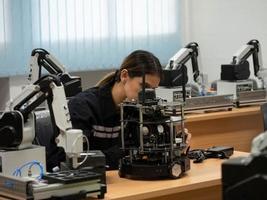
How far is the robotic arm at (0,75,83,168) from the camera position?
225 centimetres

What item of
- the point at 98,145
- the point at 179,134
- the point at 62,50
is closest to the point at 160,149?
the point at 179,134

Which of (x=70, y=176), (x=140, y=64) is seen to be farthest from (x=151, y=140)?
(x=140, y=64)

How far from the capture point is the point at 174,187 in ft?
7.62

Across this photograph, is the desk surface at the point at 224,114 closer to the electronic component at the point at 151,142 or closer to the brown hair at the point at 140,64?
the brown hair at the point at 140,64

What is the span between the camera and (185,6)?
18.9 ft

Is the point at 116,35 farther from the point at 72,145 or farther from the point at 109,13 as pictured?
the point at 72,145

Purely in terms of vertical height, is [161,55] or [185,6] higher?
[185,6]

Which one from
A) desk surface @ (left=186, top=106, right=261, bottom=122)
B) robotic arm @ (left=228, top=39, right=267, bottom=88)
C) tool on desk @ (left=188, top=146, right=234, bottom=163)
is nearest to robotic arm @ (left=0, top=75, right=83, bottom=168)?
tool on desk @ (left=188, top=146, right=234, bottom=163)

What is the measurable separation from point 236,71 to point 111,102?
69.0 inches

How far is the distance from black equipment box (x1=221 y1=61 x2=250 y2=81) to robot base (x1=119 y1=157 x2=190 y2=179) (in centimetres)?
211

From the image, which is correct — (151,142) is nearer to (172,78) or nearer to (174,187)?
(174,187)

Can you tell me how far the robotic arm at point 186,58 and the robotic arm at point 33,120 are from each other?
2115 millimetres

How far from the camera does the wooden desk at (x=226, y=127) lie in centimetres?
423

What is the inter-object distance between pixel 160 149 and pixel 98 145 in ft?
1.97
